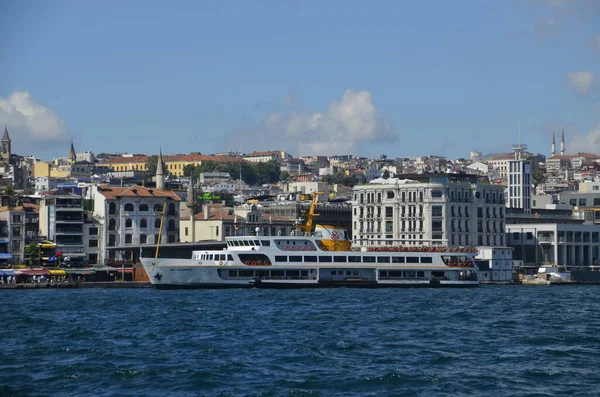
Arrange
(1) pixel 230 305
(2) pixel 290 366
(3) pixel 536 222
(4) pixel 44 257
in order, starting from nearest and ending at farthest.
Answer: (2) pixel 290 366 < (1) pixel 230 305 < (4) pixel 44 257 < (3) pixel 536 222

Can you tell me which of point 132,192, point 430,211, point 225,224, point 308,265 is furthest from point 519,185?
point 308,265

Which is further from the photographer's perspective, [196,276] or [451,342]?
[196,276]

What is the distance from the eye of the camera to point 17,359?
38.4 metres

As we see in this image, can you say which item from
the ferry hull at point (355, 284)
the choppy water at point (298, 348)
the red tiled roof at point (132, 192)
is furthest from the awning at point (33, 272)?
the choppy water at point (298, 348)

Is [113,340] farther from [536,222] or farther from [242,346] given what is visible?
[536,222]

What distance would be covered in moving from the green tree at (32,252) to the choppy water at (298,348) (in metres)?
34.0

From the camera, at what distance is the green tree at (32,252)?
101188 millimetres

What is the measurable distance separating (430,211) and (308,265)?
31197 millimetres

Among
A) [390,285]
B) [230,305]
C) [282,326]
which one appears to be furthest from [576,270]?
[282,326]

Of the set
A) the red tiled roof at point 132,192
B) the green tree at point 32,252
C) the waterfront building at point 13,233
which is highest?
the red tiled roof at point 132,192

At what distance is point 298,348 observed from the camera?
135 feet

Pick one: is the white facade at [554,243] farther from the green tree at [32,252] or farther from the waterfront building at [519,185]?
the green tree at [32,252]

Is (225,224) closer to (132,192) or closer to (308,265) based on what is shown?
(132,192)

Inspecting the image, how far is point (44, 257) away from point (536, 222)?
54.6 metres
